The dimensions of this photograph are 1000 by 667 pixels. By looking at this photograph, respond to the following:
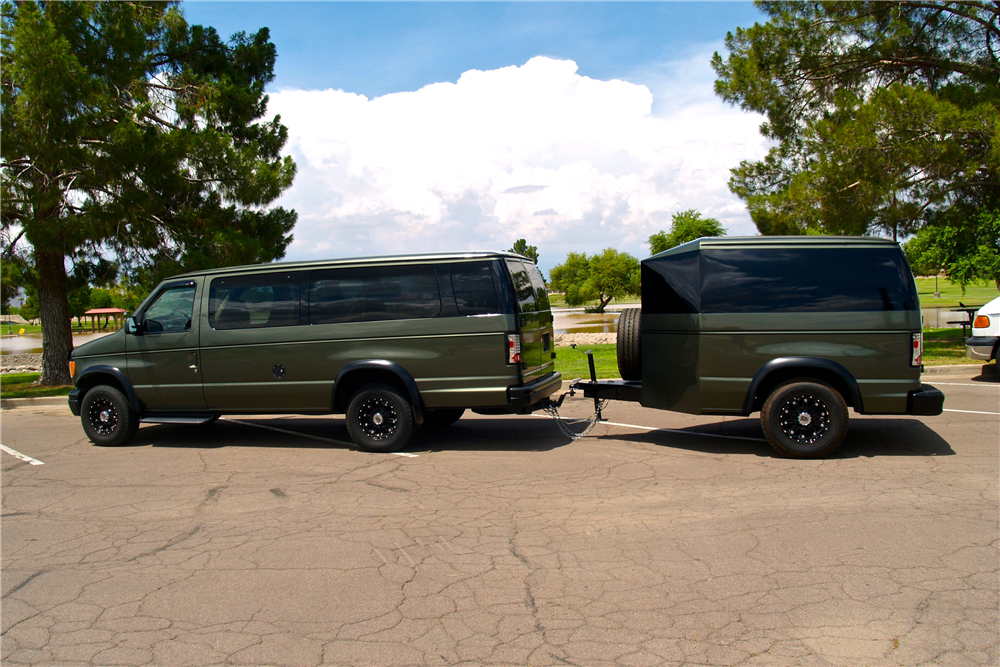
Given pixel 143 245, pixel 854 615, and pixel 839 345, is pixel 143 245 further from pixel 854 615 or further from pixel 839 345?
pixel 854 615

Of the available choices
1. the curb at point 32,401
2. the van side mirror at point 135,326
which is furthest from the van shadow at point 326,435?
the curb at point 32,401

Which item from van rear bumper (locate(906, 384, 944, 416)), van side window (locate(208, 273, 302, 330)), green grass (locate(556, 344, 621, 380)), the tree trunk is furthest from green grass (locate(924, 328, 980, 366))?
the tree trunk

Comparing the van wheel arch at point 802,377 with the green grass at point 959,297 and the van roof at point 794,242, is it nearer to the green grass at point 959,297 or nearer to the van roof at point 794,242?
the van roof at point 794,242

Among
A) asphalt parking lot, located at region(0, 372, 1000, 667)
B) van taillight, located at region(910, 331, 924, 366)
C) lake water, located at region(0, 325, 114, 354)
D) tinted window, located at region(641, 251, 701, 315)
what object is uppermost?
tinted window, located at region(641, 251, 701, 315)

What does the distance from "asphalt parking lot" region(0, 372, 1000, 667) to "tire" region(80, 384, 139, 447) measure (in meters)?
0.83

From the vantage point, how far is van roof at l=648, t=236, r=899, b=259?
7.35 m

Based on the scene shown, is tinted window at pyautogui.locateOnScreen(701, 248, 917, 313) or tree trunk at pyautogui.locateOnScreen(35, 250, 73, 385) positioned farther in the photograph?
tree trunk at pyautogui.locateOnScreen(35, 250, 73, 385)

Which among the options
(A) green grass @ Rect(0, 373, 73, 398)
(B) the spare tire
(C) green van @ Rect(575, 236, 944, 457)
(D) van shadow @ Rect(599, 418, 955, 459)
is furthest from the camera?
(A) green grass @ Rect(0, 373, 73, 398)

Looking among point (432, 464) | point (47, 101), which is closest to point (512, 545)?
point (432, 464)

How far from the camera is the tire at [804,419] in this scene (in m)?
7.21

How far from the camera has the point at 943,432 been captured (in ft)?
27.5

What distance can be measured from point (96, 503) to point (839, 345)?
7.23 m

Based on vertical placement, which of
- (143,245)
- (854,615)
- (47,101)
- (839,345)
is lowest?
(854,615)

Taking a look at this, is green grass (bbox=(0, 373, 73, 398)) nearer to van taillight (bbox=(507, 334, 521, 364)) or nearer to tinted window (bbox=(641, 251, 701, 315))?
van taillight (bbox=(507, 334, 521, 364))
